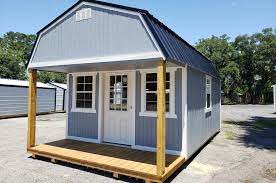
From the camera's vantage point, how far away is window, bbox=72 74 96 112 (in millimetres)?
8812

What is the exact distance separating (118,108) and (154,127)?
5.03ft

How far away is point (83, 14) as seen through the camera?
21.9ft

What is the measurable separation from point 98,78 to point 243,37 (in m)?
40.7

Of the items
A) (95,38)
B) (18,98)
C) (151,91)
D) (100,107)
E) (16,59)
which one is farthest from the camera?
(16,59)

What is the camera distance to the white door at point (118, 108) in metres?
8.19

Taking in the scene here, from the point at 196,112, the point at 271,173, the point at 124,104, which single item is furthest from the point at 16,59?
the point at 271,173

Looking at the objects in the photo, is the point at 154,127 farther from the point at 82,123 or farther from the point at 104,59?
the point at 82,123

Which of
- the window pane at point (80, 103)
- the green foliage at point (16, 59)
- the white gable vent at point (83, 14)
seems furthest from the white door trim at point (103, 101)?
the green foliage at point (16, 59)

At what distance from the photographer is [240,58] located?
1684 inches

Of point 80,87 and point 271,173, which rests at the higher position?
point 80,87

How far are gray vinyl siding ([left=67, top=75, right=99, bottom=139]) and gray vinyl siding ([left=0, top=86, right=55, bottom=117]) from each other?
11.0 meters

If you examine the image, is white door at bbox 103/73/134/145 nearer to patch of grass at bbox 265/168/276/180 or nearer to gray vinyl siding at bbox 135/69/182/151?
gray vinyl siding at bbox 135/69/182/151

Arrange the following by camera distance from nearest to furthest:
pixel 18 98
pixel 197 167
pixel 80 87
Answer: pixel 197 167
pixel 80 87
pixel 18 98

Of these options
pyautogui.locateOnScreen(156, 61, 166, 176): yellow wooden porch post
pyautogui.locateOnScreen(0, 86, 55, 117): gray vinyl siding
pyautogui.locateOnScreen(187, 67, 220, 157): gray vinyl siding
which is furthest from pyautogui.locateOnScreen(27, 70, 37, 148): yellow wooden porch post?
pyautogui.locateOnScreen(0, 86, 55, 117): gray vinyl siding
